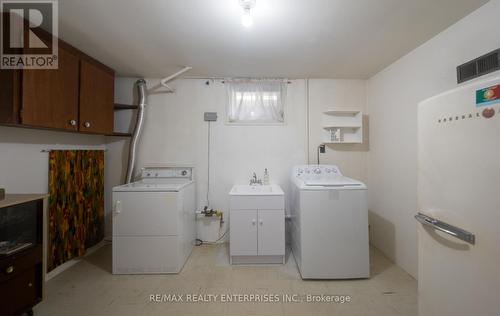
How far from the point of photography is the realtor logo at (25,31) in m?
1.37

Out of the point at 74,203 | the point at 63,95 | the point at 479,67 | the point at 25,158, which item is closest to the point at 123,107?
the point at 63,95

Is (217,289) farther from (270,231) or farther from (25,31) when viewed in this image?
(25,31)

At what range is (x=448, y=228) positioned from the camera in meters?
0.95

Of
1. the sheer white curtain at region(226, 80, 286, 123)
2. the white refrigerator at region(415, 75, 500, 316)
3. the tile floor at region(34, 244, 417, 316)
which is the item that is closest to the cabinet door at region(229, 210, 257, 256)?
the tile floor at region(34, 244, 417, 316)

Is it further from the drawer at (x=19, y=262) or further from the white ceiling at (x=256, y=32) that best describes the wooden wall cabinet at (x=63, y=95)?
the drawer at (x=19, y=262)

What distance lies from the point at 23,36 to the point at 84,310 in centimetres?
211

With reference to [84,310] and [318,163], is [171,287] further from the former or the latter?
[318,163]

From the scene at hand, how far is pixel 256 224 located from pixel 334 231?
77 centimetres

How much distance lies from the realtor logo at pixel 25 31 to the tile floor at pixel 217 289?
6.18 ft

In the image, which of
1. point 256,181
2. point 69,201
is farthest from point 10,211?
point 256,181

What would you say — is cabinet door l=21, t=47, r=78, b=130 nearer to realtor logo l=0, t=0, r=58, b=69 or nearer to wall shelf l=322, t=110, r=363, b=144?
realtor logo l=0, t=0, r=58, b=69

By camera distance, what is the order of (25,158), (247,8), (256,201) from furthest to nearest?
(256,201), (25,158), (247,8)

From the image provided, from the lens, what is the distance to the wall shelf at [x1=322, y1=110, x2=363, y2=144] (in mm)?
2549

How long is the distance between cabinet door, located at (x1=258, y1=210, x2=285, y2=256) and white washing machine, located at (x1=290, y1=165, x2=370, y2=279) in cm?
29
